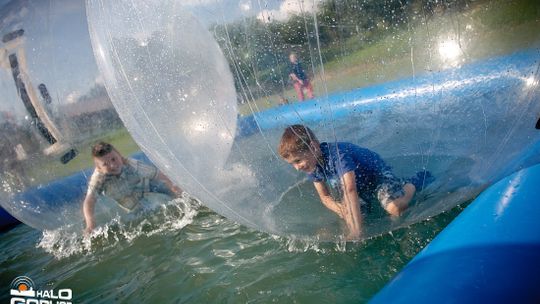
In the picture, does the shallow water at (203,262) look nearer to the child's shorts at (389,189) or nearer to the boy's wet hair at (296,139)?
the child's shorts at (389,189)

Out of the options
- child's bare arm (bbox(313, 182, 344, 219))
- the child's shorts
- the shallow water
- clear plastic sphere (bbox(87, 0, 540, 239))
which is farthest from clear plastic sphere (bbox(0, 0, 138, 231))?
the child's shorts

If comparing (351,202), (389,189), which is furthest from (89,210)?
(389,189)

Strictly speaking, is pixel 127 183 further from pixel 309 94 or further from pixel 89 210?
pixel 309 94

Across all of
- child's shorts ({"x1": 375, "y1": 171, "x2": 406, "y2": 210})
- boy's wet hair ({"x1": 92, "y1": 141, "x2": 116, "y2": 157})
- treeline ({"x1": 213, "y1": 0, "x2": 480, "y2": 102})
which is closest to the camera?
treeline ({"x1": 213, "y1": 0, "x2": 480, "y2": 102})

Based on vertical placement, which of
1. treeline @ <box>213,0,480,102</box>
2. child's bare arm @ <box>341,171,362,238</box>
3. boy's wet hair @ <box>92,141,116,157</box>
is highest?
treeline @ <box>213,0,480,102</box>

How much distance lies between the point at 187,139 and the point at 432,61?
1.35m

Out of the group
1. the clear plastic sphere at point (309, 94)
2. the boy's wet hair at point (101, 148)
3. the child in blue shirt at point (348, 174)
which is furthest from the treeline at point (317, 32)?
the boy's wet hair at point (101, 148)

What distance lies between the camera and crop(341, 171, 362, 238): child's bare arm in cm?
200

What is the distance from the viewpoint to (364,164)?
1.97m

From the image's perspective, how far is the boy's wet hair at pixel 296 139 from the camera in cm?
189

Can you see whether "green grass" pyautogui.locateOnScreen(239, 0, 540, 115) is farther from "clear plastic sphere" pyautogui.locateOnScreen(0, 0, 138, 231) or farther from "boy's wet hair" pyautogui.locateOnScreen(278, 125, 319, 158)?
"clear plastic sphere" pyautogui.locateOnScreen(0, 0, 138, 231)

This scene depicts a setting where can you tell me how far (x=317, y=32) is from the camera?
1734mm

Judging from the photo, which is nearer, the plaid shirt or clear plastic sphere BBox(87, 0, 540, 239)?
clear plastic sphere BBox(87, 0, 540, 239)

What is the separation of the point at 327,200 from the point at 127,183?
7.93ft
